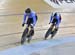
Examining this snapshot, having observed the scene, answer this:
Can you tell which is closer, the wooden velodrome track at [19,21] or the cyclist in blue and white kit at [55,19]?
the wooden velodrome track at [19,21]

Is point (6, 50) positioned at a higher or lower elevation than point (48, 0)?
lower

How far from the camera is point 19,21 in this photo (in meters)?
11.8

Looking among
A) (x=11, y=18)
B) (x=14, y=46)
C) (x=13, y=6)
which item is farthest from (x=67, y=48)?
(x=13, y=6)

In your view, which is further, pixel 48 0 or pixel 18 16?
pixel 48 0

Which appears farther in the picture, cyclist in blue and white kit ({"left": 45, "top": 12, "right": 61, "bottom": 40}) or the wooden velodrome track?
cyclist in blue and white kit ({"left": 45, "top": 12, "right": 61, "bottom": 40})

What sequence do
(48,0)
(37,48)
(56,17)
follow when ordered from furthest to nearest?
1. (48,0)
2. (56,17)
3. (37,48)

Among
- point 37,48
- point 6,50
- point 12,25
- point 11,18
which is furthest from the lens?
point 11,18

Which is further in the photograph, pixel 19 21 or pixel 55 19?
pixel 19 21

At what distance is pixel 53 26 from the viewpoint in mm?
10562

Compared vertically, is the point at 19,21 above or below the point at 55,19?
below

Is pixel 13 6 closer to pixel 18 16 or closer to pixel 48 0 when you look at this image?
pixel 18 16

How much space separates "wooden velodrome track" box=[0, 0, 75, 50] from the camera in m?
9.75

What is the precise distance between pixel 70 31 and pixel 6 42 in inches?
158

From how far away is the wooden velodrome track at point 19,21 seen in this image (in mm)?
Answer: 9750
